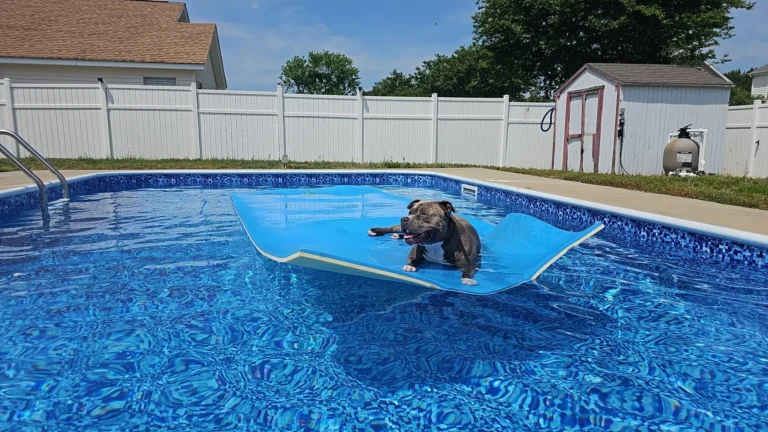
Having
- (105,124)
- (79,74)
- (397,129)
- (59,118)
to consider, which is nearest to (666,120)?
(397,129)

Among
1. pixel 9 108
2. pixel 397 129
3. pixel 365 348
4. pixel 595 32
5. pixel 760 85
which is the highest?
pixel 760 85

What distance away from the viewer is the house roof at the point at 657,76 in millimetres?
11742

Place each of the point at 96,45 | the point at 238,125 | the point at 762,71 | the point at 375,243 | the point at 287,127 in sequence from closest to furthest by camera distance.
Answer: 1. the point at 375,243
2. the point at 238,125
3. the point at 287,127
4. the point at 96,45
5. the point at 762,71

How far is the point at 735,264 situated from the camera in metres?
4.58

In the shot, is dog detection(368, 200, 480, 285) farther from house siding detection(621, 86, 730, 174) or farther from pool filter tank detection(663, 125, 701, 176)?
house siding detection(621, 86, 730, 174)

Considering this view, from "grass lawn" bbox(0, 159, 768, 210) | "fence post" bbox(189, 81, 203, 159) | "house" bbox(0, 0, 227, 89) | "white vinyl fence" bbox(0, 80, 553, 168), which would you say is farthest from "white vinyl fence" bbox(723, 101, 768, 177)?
"house" bbox(0, 0, 227, 89)

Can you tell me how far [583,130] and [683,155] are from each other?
8.66 ft

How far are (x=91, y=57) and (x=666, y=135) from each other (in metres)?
16.8

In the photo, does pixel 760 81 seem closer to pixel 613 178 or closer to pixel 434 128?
pixel 434 128

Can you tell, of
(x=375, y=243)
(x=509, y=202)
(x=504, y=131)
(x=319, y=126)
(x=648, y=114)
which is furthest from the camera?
(x=504, y=131)

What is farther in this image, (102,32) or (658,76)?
(102,32)

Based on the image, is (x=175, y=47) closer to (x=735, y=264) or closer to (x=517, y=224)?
(x=517, y=224)

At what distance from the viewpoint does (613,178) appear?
9945 millimetres

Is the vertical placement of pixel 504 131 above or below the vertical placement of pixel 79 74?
below
